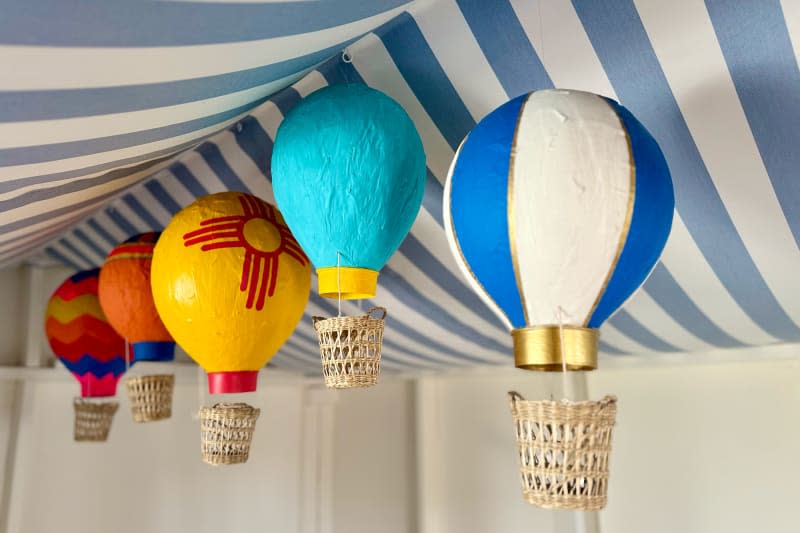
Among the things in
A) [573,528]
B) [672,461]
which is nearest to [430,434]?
[573,528]

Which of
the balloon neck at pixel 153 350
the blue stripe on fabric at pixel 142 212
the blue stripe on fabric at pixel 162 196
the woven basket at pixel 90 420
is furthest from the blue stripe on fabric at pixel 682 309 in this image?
the woven basket at pixel 90 420

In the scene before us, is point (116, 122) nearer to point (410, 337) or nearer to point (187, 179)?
point (187, 179)

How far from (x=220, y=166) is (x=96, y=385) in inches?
29.0

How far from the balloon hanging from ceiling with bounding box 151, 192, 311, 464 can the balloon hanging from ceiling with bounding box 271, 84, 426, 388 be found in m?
0.17

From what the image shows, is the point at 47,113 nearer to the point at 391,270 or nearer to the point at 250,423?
the point at 250,423

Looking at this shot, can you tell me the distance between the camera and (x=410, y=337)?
88.0 inches

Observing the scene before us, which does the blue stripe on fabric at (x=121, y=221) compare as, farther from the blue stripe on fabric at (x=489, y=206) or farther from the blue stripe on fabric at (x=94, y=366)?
the blue stripe on fabric at (x=489, y=206)

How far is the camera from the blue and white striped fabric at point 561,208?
0.72 m

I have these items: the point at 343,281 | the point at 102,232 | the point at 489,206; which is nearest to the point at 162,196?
the point at 102,232

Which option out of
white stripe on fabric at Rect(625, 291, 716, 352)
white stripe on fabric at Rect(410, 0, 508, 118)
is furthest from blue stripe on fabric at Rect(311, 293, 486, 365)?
white stripe on fabric at Rect(410, 0, 508, 118)

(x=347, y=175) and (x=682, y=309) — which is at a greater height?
(x=347, y=175)

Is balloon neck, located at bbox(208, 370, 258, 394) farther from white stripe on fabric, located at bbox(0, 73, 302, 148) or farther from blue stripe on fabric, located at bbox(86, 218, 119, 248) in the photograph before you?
blue stripe on fabric, located at bbox(86, 218, 119, 248)

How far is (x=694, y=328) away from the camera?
6.03 ft

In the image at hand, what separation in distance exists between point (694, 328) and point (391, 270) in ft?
2.97
